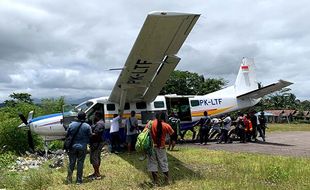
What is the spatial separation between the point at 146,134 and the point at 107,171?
2.58m

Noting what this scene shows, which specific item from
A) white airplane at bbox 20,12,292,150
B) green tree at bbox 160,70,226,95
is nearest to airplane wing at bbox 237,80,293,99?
white airplane at bbox 20,12,292,150

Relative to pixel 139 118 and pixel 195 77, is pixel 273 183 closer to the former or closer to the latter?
pixel 139 118

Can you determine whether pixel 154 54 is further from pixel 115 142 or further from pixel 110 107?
pixel 110 107

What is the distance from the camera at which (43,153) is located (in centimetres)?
1695

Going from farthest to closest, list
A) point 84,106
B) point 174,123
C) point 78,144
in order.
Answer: point 84,106 → point 174,123 → point 78,144

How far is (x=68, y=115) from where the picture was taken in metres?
15.9

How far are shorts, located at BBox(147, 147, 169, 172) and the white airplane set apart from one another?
2.86 metres

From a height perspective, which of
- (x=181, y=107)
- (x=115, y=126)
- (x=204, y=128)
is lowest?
(x=204, y=128)

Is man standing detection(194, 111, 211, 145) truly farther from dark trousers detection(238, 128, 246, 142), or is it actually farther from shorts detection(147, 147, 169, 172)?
shorts detection(147, 147, 169, 172)

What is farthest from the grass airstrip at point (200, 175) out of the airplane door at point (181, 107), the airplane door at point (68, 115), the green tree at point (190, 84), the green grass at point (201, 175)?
the green tree at point (190, 84)

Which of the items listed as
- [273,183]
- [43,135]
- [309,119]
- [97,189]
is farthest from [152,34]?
[309,119]

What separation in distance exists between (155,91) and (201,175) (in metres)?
6.39

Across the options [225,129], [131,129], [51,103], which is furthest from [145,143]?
[51,103]

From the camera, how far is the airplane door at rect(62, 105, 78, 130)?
1579 cm
